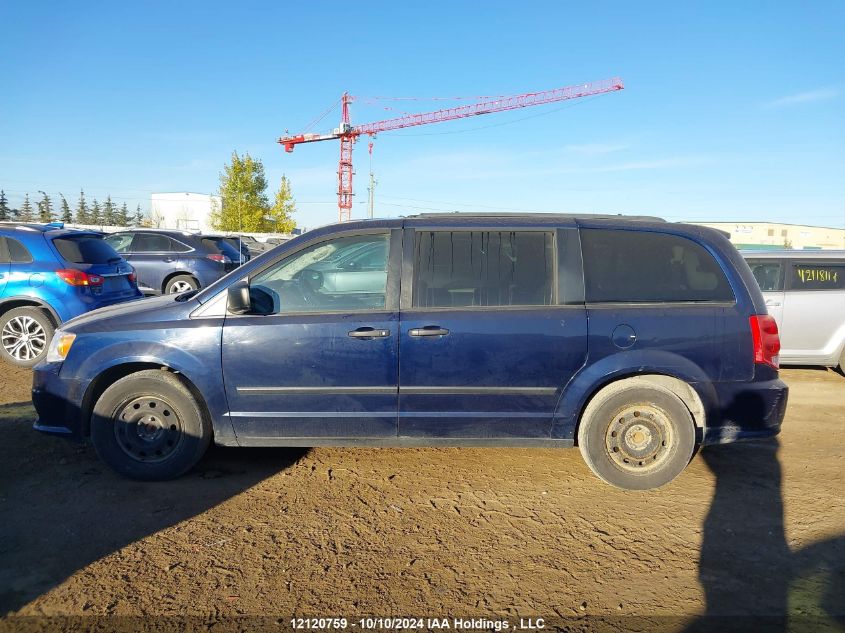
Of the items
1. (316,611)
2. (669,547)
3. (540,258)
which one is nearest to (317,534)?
(316,611)

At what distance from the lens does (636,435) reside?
3.89 meters

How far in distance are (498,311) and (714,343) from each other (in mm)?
1453

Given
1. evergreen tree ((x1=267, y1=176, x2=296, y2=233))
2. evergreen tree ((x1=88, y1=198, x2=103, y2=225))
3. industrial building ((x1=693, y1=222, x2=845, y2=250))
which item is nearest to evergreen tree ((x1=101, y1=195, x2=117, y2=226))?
evergreen tree ((x1=88, y1=198, x2=103, y2=225))

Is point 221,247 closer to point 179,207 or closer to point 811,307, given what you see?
point 811,307

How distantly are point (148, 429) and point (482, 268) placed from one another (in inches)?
102

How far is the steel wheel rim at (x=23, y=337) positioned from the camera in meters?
7.05

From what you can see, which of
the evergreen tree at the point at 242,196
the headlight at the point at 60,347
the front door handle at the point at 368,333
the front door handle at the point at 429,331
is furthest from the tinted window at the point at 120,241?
the evergreen tree at the point at 242,196

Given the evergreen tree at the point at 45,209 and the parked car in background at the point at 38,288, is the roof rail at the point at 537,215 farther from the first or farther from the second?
the evergreen tree at the point at 45,209

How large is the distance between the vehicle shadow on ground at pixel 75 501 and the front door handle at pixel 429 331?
4.98 ft

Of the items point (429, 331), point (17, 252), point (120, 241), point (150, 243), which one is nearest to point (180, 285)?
point (150, 243)

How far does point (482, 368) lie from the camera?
381cm

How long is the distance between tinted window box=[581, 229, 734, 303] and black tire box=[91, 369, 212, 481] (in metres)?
2.87

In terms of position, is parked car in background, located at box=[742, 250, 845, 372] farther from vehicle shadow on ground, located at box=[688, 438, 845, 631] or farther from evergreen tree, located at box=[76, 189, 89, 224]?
evergreen tree, located at box=[76, 189, 89, 224]

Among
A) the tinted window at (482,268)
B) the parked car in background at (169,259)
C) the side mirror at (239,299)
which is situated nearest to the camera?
the side mirror at (239,299)
